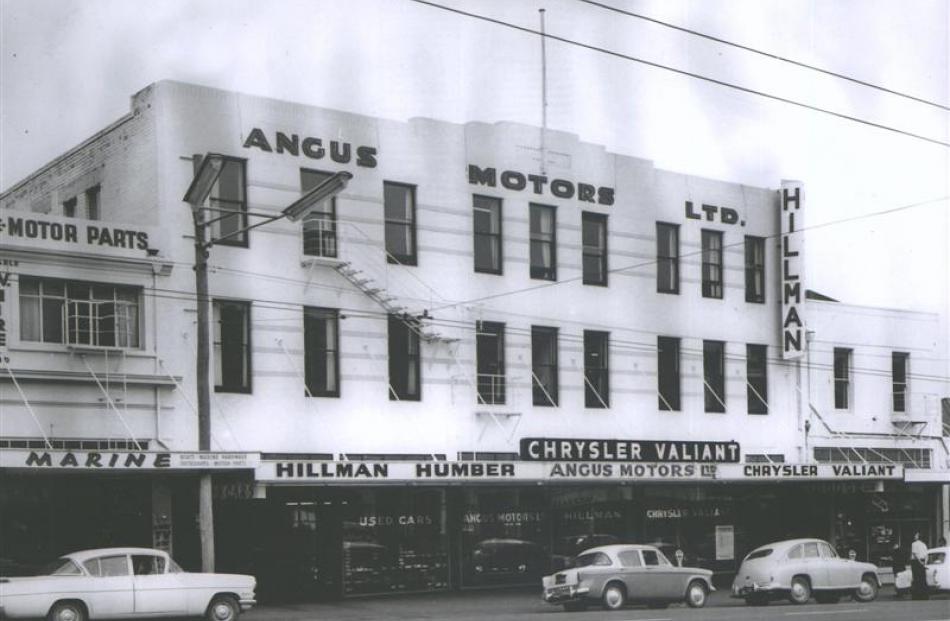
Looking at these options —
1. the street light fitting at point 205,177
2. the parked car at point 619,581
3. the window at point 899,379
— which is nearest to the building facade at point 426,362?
the window at point 899,379

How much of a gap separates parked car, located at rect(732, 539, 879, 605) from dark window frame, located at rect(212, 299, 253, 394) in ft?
39.6

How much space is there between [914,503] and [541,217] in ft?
51.8

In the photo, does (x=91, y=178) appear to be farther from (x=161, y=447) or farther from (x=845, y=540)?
(x=845, y=540)

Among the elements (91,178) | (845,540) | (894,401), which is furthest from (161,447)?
(894,401)

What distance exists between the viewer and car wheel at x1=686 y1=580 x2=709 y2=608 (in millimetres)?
28078

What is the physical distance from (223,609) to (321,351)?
7656 millimetres

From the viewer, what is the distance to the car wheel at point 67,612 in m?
20.5

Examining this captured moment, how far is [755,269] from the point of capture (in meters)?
37.4

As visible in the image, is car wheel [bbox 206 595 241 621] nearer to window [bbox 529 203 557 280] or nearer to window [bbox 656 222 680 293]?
window [bbox 529 203 557 280]

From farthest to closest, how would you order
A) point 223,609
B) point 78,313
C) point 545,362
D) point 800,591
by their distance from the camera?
1. point 545,362
2. point 800,591
3. point 78,313
4. point 223,609

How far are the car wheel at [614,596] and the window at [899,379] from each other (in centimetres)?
1669

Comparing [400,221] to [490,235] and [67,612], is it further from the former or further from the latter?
[67,612]

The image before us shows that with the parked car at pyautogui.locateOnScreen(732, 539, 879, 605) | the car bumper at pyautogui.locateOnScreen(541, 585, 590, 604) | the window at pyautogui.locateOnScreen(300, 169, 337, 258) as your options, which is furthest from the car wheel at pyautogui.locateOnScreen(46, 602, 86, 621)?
the parked car at pyautogui.locateOnScreen(732, 539, 879, 605)

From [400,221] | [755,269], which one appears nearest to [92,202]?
[400,221]
